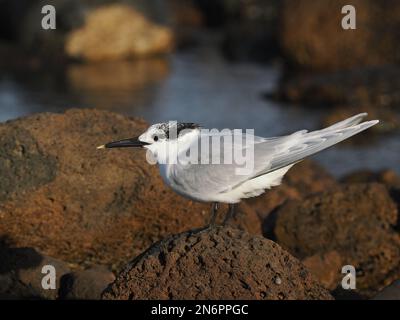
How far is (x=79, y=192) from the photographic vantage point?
7285 millimetres

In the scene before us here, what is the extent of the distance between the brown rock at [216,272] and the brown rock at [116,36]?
16.7 m

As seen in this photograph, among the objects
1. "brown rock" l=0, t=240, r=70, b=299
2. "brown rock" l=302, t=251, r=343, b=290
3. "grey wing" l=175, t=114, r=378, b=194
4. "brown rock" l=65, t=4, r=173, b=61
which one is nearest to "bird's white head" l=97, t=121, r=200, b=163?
"grey wing" l=175, t=114, r=378, b=194

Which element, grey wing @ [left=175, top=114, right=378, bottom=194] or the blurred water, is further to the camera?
the blurred water

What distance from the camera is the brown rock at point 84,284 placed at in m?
6.97

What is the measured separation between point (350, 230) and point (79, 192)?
8.20ft

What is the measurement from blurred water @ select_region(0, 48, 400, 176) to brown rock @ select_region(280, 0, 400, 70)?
128cm

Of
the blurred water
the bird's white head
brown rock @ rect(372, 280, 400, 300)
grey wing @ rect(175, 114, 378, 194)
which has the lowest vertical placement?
brown rock @ rect(372, 280, 400, 300)

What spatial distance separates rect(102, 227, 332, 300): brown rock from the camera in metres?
5.46

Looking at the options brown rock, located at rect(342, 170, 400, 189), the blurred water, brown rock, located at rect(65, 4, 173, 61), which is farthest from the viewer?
brown rock, located at rect(65, 4, 173, 61)

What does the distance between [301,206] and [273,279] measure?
2.88 metres

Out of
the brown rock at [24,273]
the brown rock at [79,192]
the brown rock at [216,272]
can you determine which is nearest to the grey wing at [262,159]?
the brown rock at [216,272]

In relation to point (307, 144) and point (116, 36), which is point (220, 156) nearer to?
point (307, 144)

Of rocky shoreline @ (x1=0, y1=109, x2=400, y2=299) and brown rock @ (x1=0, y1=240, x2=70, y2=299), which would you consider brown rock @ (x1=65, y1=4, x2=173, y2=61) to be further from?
brown rock @ (x1=0, y1=240, x2=70, y2=299)
